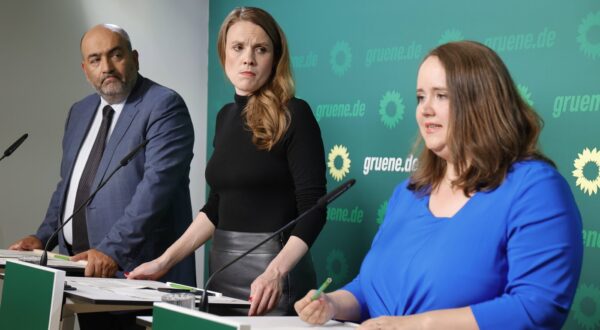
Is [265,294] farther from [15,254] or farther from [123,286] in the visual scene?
[15,254]

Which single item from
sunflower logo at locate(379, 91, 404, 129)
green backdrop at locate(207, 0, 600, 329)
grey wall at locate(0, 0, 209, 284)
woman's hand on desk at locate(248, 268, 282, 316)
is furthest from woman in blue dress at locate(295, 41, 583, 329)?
grey wall at locate(0, 0, 209, 284)

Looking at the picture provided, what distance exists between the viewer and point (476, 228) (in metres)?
1.76

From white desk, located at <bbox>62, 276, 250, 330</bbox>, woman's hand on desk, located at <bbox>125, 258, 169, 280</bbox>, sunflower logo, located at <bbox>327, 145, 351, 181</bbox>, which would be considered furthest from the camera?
sunflower logo, located at <bbox>327, 145, 351, 181</bbox>

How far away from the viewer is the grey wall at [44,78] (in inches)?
195

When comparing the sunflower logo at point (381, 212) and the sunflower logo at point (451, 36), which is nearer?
the sunflower logo at point (451, 36)

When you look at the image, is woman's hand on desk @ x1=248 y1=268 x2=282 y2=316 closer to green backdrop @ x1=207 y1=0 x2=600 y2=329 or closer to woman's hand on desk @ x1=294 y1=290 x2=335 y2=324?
woman's hand on desk @ x1=294 y1=290 x2=335 y2=324

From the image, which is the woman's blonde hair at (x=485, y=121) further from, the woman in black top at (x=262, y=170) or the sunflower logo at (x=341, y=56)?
the sunflower logo at (x=341, y=56)

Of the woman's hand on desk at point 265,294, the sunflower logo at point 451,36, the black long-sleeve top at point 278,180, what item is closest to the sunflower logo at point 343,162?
the sunflower logo at point 451,36

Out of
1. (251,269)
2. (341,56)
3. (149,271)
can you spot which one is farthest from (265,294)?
(341,56)

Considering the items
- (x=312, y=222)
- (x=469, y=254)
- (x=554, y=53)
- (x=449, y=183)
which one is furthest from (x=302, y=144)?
(x=554, y=53)

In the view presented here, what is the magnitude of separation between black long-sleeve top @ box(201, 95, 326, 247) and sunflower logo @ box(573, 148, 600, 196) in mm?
1018

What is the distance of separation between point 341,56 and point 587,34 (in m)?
1.46

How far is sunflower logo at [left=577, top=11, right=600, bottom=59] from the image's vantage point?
2961mm

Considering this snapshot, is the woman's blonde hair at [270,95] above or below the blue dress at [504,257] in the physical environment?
above
